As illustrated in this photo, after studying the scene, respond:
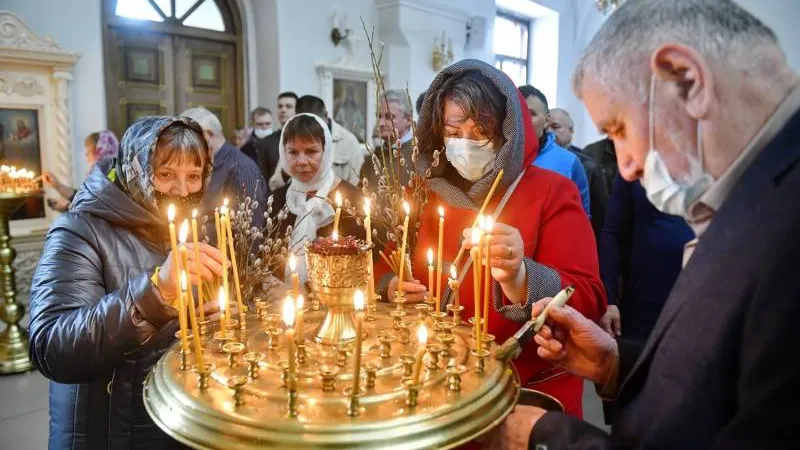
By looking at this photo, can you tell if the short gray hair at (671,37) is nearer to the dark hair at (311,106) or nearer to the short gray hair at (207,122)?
the short gray hair at (207,122)

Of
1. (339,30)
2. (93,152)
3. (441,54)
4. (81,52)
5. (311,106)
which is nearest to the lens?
(311,106)

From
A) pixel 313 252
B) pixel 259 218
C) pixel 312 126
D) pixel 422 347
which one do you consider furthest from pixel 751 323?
pixel 312 126

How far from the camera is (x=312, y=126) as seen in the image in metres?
3.27

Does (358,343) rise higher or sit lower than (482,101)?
lower

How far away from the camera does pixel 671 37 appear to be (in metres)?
0.94

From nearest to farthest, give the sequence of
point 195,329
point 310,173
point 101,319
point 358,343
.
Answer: point 358,343, point 195,329, point 101,319, point 310,173

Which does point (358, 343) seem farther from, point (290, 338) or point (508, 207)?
point (508, 207)

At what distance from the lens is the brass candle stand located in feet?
14.1

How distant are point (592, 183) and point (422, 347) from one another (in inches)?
152

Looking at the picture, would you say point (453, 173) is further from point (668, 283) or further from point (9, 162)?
point (9, 162)

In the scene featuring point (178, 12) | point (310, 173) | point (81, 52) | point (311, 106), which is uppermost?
point (178, 12)

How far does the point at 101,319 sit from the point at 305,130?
197 cm

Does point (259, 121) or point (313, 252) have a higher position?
point (259, 121)

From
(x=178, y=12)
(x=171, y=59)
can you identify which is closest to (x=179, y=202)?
(x=171, y=59)
